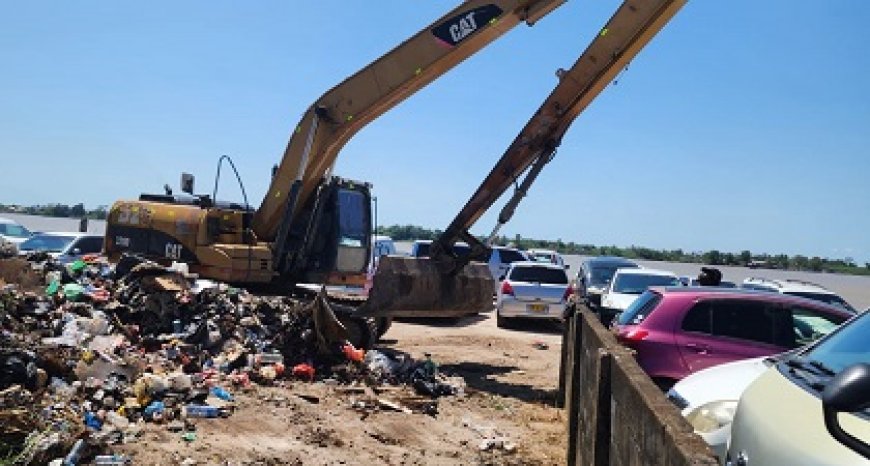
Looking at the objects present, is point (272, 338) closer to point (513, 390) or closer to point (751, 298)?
point (513, 390)

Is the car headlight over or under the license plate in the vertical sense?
over

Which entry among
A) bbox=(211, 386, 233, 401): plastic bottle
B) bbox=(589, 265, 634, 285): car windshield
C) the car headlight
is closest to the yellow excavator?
bbox=(211, 386, 233, 401): plastic bottle

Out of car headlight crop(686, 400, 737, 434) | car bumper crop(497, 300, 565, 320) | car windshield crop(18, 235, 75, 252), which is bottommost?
car bumper crop(497, 300, 565, 320)

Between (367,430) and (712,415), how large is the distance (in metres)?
4.14

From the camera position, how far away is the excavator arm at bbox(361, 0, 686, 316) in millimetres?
10789

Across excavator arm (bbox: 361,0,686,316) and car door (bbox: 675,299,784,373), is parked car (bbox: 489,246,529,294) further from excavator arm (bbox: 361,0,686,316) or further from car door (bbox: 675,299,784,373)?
car door (bbox: 675,299,784,373)

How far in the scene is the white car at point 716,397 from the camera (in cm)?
493

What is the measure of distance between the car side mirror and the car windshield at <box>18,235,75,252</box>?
18.7 meters

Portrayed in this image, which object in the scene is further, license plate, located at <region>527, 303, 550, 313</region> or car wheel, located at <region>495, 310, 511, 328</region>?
car wheel, located at <region>495, 310, 511, 328</region>

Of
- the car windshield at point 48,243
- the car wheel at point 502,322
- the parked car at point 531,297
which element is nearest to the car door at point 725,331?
the parked car at point 531,297

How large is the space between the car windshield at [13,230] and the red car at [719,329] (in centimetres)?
2028

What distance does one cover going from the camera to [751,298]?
25.9 feet

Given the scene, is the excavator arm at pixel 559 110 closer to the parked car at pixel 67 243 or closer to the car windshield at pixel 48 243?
the parked car at pixel 67 243

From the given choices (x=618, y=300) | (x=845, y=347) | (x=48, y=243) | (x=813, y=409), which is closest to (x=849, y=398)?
(x=813, y=409)
